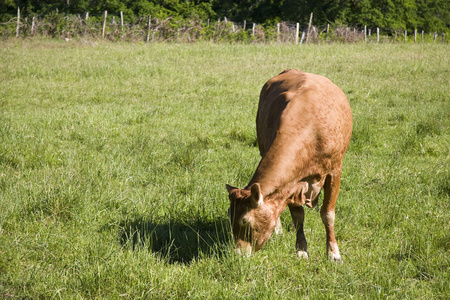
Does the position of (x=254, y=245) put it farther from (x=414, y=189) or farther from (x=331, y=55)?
(x=331, y=55)

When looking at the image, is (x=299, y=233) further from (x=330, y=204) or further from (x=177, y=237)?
(x=177, y=237)

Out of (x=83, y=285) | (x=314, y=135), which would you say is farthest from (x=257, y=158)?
(x=83, y=285)

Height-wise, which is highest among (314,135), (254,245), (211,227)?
(314,135)

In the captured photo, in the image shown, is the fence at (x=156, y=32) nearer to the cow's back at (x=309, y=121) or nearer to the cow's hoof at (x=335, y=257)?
the cow's back at (x=309, y=121)

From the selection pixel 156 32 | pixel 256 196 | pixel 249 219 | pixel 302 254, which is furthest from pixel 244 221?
pixel 156 32

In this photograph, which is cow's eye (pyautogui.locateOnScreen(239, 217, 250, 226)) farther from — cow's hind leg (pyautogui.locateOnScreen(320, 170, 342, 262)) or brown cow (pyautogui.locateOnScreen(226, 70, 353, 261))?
cow's hind leg (pyautogui.locateOnScreen(320, 170, 342, 262))

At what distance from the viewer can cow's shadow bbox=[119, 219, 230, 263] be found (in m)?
3.45

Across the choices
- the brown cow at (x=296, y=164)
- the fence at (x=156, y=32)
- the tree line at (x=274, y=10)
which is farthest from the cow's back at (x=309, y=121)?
the tree line at (x=274, y=10)

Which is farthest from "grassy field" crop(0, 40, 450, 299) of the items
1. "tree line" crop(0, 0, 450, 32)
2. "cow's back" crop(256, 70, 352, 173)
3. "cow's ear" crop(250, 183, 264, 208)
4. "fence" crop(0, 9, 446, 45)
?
"tree line" crop(0, 0, 450, 32)

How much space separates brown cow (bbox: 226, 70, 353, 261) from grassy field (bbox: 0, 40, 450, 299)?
0.71 feet

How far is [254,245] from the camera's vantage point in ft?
10.3

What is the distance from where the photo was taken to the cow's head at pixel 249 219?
303 centimetres

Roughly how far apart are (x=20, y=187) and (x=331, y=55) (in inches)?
566

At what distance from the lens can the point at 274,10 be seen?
4462cm
